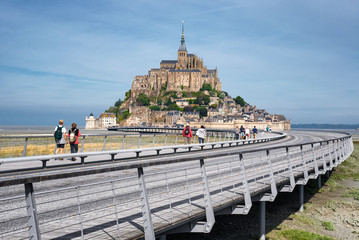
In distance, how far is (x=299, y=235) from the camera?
11172mm

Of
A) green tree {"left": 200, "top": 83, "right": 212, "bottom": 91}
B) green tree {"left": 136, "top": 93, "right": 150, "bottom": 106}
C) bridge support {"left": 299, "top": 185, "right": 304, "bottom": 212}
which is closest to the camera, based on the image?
bridge support {"left": 299, "top": 185, "right": 304, "bottom": 212}

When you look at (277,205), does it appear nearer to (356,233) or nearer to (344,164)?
(356,233)

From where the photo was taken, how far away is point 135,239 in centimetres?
488

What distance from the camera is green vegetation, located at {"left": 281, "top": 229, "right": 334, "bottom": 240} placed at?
1098 cm

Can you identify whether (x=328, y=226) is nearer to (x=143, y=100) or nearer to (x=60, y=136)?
(x=60, y=136)

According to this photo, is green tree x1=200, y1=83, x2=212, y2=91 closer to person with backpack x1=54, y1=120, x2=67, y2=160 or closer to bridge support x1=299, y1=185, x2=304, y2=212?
bridge support x1=299, y1=185, x2=304, y2=212

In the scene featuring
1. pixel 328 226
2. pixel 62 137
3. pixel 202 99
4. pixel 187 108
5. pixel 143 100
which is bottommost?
pixel 328 226

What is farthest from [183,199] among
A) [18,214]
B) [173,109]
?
[173,109]

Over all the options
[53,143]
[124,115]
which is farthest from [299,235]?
[124,115]

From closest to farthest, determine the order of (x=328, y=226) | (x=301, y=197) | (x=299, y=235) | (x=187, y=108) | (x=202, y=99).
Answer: (x=299, y=235), (x=328, y=226), (x=301, y=197), (x=187, y=108), (x=202, y=99)

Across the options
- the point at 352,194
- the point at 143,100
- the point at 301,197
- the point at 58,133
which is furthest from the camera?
the point at 143,100

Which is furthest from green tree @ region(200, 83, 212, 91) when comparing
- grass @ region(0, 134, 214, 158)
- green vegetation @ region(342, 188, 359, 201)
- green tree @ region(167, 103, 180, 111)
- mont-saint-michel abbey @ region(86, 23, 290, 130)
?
green vegetation @ region(342, 188, 359, 201)

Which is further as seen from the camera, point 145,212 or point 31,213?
point 145,212

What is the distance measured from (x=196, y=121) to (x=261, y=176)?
152m
